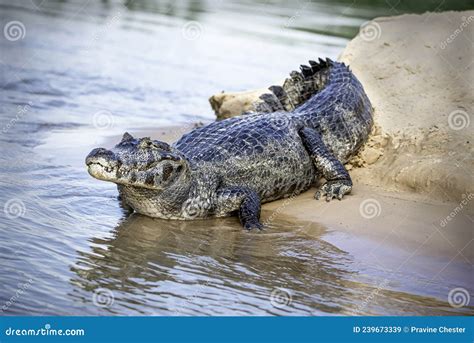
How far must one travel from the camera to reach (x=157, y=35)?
52.6 feet

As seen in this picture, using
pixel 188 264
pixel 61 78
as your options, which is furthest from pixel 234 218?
pixel 61 78

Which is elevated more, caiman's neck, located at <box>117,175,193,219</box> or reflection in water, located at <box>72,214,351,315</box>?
caiman's neck, located at <box>117,175,193,219</box>
